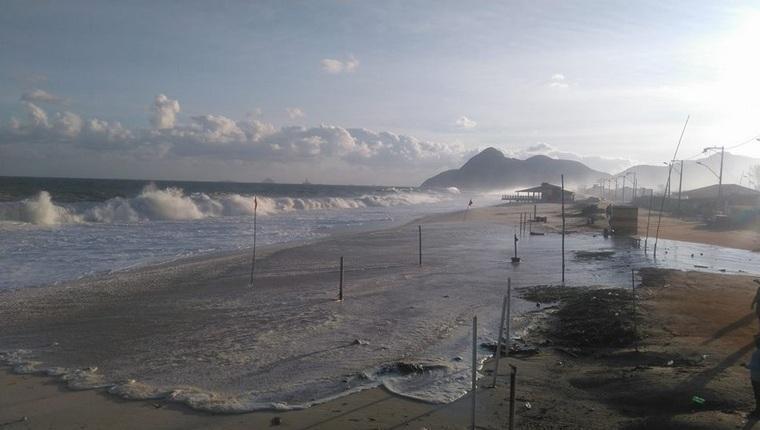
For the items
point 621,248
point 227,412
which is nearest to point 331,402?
point 227,412

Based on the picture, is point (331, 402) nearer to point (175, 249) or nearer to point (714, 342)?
point (714, 342)

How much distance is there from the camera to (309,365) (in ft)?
29.4

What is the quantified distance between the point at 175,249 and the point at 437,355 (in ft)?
59.5

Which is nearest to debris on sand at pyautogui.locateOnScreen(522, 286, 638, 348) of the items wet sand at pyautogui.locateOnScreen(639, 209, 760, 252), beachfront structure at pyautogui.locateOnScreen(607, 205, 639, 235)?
wet sand at pyautogui.locateOnScreen(639, 209, 760, 252)

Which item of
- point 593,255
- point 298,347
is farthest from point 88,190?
point 298,347

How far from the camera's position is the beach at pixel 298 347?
7.00 meters

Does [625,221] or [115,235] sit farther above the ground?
[625,221]

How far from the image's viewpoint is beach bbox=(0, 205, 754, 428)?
7.00m

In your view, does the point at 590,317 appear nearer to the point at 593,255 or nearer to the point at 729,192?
the point at 593,255

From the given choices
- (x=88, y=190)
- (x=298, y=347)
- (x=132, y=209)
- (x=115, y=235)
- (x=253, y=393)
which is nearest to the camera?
(x=253, y=393)

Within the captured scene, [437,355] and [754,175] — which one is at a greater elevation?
[754,175]

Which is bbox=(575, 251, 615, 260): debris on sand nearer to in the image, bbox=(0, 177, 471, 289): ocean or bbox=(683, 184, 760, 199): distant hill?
bbox=(0, 177, 471, 289): ocean

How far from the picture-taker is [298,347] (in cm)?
991

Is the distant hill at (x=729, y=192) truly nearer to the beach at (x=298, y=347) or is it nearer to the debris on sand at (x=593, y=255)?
the debris on sand at (x=593, y=255)
